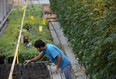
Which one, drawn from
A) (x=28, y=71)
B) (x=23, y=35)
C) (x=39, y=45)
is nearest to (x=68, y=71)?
(x=39, y=45)

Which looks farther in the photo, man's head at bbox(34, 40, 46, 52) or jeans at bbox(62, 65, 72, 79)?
jeans at bbox(62, 65, 72, 79)

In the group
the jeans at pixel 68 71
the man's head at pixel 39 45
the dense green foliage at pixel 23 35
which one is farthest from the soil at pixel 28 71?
the man's head at pixel 39 45

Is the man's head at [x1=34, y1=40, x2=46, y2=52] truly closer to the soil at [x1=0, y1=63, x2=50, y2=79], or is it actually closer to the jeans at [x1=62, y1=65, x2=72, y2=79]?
the jeans at [x1=62, y1=65, x2=72, y2=79]

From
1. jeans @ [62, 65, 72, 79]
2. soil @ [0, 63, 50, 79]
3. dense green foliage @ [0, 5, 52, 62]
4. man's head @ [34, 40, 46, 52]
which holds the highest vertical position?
man's head @ [34, 40, 46, 52]

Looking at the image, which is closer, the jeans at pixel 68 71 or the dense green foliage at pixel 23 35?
the jeans at pixel 68 71

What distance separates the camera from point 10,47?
472 inches

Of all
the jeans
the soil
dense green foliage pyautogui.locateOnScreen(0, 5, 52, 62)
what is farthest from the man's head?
dense green foliage pyautogui.locateOnScreen(0, 5, 52, 62)

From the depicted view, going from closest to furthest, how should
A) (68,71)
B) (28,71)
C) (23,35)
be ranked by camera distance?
(68,71)
(28,71)
(23,35)

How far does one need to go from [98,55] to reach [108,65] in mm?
646

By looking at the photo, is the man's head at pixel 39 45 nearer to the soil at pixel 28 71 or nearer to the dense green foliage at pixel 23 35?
the soil at pixel 28 71

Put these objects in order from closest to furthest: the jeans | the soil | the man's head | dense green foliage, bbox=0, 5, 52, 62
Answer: the man's head
the jeans
the soil
dense green foliage, bbox=0, 5, 52, 62

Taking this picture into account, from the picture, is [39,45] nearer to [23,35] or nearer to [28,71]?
[28,71]

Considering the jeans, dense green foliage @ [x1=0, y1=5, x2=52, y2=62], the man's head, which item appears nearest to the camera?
the man's head

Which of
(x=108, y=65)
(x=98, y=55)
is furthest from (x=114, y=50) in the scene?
(x=98, y=55)
